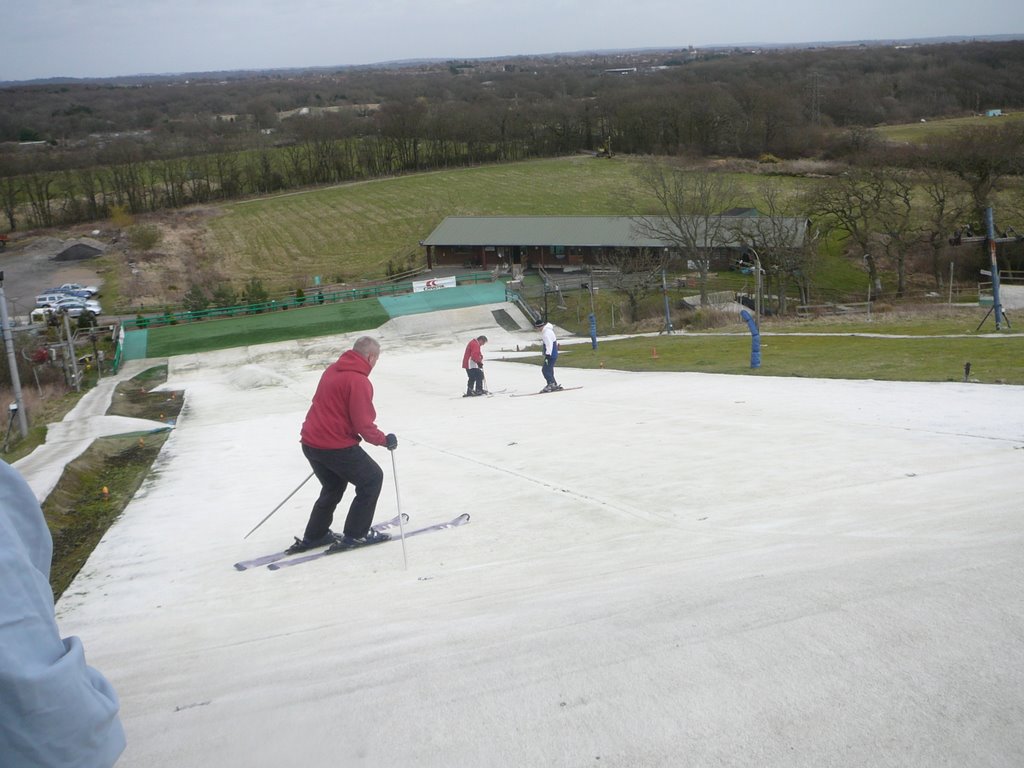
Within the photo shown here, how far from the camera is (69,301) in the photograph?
65.1 m

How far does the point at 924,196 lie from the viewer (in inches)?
2933

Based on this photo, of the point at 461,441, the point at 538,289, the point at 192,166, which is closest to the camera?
the point at 461,441

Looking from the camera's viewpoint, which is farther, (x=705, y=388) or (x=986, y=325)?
(x=986, y=325)

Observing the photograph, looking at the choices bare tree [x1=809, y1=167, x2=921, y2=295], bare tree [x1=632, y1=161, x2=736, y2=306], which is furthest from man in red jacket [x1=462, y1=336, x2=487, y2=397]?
bare tree [x1=809, y1=167, x2=921, y2=295]

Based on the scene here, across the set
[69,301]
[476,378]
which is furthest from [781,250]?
[69,301]

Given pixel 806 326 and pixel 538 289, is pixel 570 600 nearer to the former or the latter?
pixel 806 326

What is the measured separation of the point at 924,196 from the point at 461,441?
233ft

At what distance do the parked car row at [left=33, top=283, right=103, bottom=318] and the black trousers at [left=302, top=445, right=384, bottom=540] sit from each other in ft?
182

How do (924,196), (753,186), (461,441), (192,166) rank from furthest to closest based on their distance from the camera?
(192,166), (753,186), (924,196), (461,441)

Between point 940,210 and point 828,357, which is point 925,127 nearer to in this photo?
point 940,210

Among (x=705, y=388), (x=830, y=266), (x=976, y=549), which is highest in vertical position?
(x=976, y=549)

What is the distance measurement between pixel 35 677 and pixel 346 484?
6.02 meters

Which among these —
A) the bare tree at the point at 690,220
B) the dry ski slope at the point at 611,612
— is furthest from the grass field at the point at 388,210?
the dry ski slope at the point at 611,612

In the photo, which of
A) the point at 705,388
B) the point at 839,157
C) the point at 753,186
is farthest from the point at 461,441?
the point at 839,157
